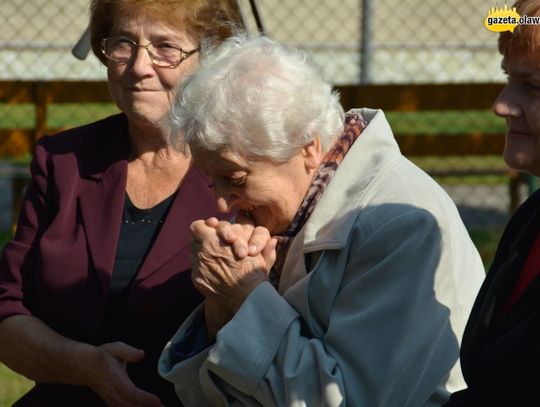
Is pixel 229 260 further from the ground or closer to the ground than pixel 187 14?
closer to the ground

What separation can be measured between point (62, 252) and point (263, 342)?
33.1 inches

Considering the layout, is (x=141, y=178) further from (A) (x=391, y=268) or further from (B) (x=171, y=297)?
(A) (x=391, y=268)

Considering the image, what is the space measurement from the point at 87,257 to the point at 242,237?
0.64 meters

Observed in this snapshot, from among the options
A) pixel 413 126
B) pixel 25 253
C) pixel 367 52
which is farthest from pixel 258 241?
pixel 413 126

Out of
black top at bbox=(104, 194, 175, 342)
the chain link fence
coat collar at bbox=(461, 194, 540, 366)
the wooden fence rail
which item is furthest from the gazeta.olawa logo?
the chain link fence

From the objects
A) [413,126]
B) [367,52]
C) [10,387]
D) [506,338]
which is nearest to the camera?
[506,338]

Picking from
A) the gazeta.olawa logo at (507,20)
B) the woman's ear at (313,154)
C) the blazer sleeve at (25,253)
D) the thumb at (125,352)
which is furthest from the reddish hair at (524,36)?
the blazer sleeve at (25,253)

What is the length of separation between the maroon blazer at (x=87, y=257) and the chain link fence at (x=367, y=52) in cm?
443

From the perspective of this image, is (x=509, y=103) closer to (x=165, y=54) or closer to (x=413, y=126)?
(x=165, y=54)

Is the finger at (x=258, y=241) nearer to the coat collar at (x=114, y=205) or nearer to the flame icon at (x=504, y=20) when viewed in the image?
the coat collar at (x=114, y=205)

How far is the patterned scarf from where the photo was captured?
2615 millimetres

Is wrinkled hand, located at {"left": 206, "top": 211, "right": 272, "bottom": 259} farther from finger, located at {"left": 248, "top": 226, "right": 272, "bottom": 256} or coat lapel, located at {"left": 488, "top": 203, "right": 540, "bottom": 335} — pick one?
coat lapel, located at {"left": 488, "top": 203, "right": 540, "bottom": 335}

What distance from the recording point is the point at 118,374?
2885 mm

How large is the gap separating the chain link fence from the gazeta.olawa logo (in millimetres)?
5195
